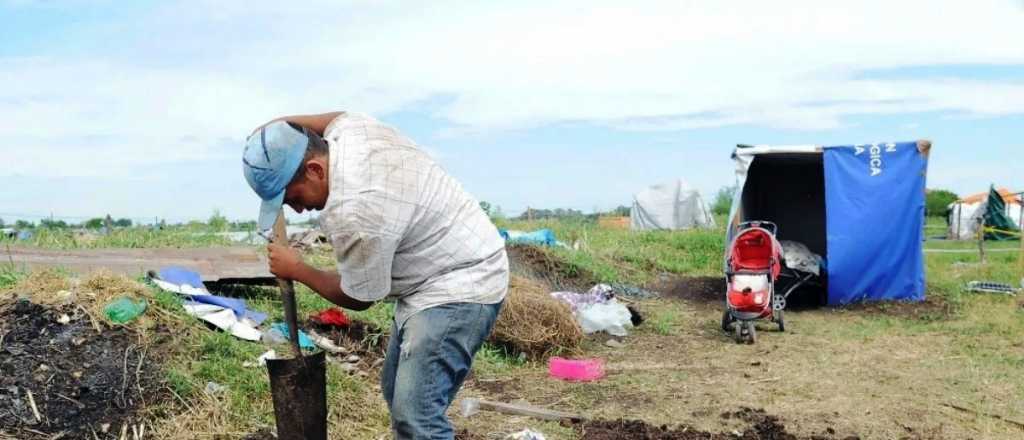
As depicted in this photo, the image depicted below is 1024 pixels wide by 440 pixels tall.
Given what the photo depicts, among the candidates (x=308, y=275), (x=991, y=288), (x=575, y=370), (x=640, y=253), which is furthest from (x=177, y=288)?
(x=991, y=288)

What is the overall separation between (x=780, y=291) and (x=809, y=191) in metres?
2.45

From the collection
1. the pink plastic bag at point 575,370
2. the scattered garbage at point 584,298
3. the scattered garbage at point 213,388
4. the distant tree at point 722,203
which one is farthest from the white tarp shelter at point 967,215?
the scattered garbage at point 213,388

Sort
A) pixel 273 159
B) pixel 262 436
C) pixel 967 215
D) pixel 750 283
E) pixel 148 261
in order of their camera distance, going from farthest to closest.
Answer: pixel 967 215, pixel 750 283, pixel 148 261, pixel 262 436, pixel 273 159

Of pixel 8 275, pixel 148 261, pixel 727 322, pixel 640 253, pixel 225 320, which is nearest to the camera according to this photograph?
pixel 225 320

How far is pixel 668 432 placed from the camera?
4586 millimetres

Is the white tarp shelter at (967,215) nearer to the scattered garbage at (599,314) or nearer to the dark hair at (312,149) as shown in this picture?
the scattered garbage at (599,314)

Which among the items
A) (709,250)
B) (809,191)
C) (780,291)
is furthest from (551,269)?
(709,250)

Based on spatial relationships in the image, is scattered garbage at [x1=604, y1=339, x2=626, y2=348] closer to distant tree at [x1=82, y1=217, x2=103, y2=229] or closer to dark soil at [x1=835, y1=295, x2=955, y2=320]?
dark soil at [x1=835, y1=295, x2=955, y2=320]

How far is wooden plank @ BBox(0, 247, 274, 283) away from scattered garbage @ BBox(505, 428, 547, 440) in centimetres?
289

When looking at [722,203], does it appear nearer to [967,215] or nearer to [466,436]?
[967,215]

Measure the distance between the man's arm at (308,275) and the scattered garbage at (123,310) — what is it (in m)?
2.34

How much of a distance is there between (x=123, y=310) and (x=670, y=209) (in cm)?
2096

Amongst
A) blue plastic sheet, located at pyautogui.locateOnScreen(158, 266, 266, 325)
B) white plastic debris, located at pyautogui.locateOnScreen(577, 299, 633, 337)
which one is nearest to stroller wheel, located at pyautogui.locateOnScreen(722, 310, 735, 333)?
white plastic debris, located at pyautogui.locateOnScreen(577, 299, 633, 337)

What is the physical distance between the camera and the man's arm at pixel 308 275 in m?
2.77
